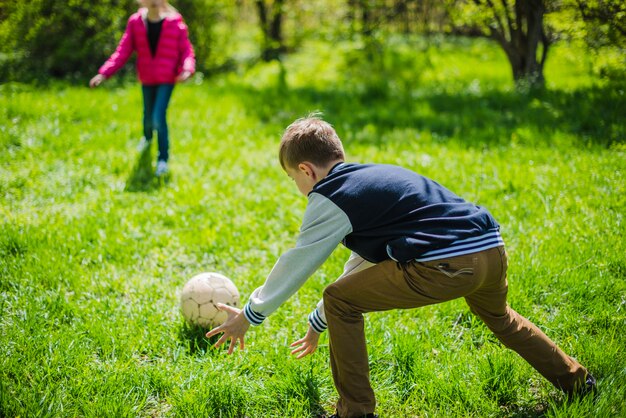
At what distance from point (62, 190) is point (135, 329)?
8.55ft

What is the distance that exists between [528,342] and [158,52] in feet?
16.6

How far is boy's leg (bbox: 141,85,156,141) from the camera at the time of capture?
250 inches

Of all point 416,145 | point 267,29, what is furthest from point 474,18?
point 267,29

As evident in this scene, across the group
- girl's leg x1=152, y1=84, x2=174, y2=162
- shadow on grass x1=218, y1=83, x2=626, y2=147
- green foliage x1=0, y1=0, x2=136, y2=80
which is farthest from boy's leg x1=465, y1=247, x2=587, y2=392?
green foliage x1=0, y1=0, x2=136, y2=80

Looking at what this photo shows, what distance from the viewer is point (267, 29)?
12602mm

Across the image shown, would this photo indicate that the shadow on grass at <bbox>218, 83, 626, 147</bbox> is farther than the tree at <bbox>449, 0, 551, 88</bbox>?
No

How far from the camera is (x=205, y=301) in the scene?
330cm

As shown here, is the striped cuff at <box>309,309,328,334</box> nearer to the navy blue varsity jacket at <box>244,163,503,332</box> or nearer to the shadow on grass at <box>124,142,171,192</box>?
the navy blue varsity jacket at <box>244,163,503,332</box>

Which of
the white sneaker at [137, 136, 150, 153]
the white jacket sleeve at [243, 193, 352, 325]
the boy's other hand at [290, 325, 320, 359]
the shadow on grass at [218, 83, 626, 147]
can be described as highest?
the white jacket sleeve at [243, 193, 352, 325]

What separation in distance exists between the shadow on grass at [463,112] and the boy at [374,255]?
402 centimetres

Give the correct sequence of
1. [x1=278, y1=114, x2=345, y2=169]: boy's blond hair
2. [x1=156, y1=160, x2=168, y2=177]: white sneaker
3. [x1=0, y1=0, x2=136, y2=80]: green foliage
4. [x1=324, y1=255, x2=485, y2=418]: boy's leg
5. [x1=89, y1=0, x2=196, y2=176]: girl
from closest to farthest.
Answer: [x1=324, y1=255, x2=485, y2=418]: boy's leg, [x1=278, y1=114, x2=345, y2=169]: boy's blond hair, [x1=156, y1=160, x2=168, y2=177]: white sneaker, [x1=89, y1=0, x2=196, y2=176]: girl, [x1=0, y1=0, x2=136, y2=80]: green foliage

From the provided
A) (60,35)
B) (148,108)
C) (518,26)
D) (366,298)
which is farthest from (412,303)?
(60,35)

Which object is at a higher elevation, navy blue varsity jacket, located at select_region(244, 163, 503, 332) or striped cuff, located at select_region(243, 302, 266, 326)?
navy blue varsity jacket, located at select_region(244, 163, 503, 332)

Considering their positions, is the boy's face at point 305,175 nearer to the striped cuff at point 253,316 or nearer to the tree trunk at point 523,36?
the striped cuff at point 253,316
